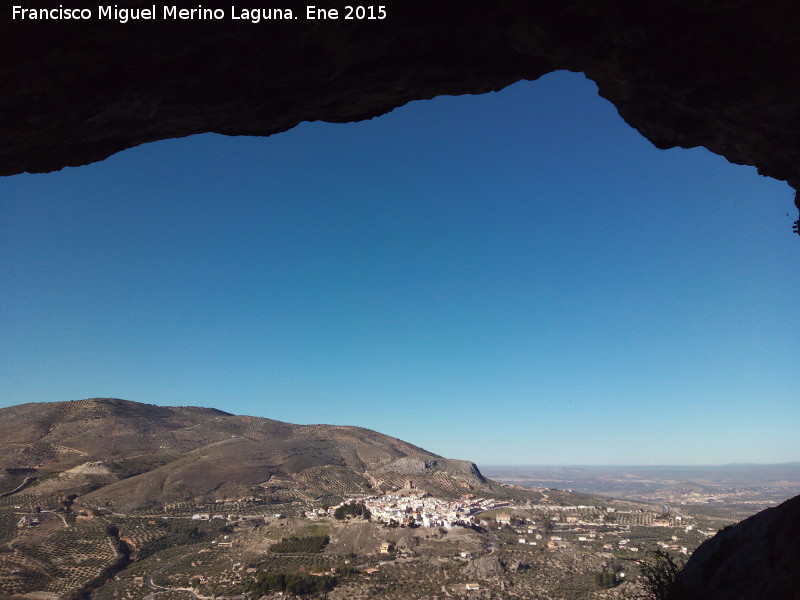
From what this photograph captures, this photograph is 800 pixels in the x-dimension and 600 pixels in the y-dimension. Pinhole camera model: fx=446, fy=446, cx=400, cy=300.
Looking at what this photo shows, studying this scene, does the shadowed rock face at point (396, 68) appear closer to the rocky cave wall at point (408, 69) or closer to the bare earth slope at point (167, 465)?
the rocky cave wall at point (408, 69)

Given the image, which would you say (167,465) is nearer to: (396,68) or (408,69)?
(396,68)

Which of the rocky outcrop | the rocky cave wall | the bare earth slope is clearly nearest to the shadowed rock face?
the rocky cave wall

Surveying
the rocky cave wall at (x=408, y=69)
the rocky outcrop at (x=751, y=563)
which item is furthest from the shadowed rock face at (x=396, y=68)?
the rocky outcrop at (x=751, y=563)

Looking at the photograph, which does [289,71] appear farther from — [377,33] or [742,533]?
[742,533]

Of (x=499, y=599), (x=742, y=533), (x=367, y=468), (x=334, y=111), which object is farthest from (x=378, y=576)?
(x=367, y=468)

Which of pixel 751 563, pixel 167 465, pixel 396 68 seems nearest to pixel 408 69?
pixel 396 68

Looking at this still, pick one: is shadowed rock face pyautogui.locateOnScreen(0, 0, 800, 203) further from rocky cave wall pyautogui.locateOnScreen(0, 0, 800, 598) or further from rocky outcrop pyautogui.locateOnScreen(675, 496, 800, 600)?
rocky outcrop pyautogui.locateOnScreen(675, 496, 800, 600)
